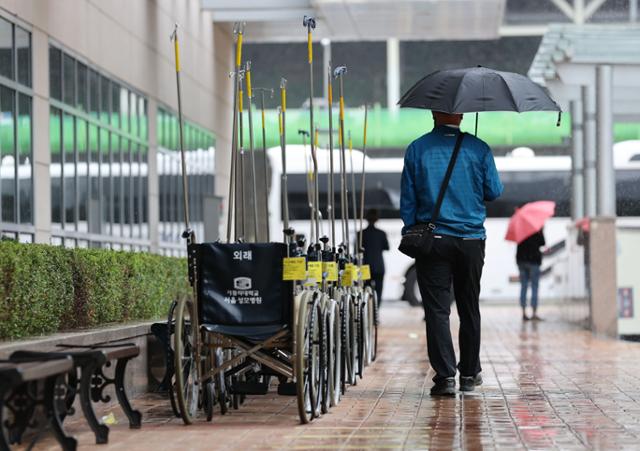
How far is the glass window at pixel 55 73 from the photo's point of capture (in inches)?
591

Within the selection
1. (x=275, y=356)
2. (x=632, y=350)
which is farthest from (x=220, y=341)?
(x=632, y=350)

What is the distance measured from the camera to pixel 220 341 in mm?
8312

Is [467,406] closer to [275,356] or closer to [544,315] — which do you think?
[275,356]

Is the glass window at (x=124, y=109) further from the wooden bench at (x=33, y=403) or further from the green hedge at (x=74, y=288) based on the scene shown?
the wooden bench at (x=33, y=403)

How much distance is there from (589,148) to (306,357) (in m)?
13.6

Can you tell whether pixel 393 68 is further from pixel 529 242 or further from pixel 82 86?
pixel 82 86

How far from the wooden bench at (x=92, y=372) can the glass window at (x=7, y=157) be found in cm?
566

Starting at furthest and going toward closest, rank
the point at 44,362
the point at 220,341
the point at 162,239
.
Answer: the point at 162,239 < the point at 220,341 < the point at 44,362

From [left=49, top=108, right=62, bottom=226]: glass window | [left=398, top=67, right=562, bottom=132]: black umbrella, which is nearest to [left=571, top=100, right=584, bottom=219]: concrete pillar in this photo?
[left=49, top=108, right=62, bottom=226]: glass window

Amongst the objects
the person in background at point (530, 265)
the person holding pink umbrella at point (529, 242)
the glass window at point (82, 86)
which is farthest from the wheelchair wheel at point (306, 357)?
the person holding pink umbrella at point (529, 242)

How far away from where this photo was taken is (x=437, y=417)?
8109mm

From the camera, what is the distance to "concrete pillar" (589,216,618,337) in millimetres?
18719

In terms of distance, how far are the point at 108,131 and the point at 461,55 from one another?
26913mm

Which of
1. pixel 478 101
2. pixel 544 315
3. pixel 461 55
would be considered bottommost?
pixel 544 315
